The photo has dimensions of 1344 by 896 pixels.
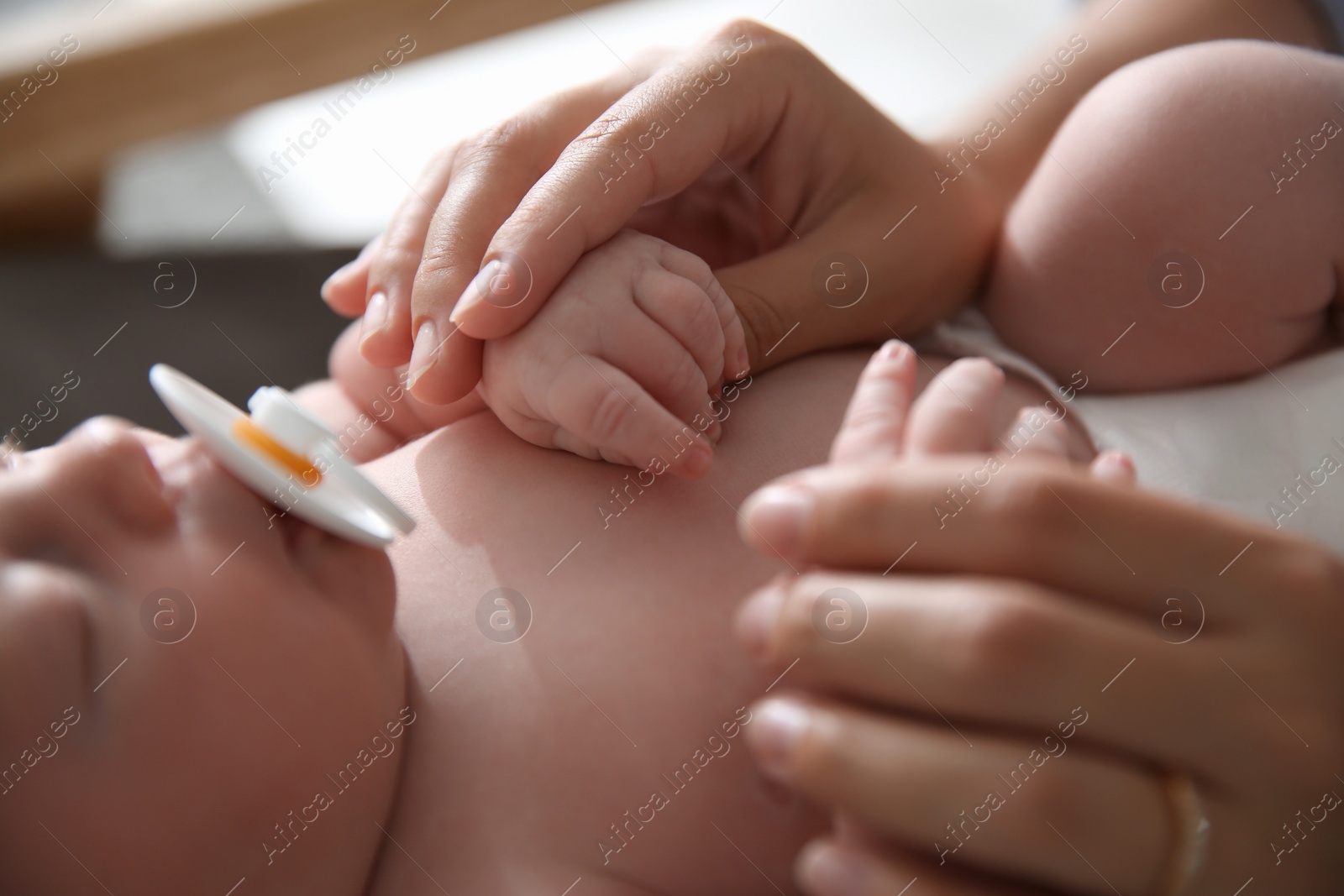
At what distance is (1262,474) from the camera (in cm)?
80

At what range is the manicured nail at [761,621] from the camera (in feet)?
1.61

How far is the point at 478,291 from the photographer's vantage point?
0.65 m

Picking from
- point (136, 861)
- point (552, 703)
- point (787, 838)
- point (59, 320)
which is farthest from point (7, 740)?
point (59, 320)

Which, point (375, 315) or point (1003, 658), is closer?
point (1003, 658)

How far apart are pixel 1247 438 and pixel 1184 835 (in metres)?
0.46

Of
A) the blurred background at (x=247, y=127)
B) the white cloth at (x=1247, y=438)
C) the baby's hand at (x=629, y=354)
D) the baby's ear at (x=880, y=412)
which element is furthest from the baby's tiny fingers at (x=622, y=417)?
the blurred background at (x=247, y=127)

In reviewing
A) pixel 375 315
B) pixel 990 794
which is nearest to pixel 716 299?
pixel 375 315

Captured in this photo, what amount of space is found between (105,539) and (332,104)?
4.75ft

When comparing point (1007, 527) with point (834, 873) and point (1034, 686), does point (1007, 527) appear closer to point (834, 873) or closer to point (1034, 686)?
point (1034, 686)

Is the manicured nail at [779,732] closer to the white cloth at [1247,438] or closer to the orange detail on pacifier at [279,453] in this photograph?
the orange detail on pacifier at [279,453]

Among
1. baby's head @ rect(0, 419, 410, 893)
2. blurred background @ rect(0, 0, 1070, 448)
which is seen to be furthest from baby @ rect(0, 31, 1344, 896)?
blurred background @ rect(0, 0, 1070, 448)

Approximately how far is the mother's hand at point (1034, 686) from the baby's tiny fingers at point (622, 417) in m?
0.16

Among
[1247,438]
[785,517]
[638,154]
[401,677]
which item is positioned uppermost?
[638,154]

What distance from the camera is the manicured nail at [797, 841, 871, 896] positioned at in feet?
1.57
